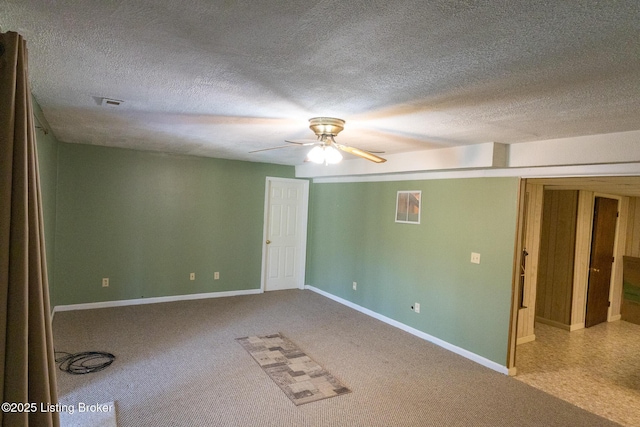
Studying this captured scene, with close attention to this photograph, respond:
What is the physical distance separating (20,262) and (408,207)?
4561 mm

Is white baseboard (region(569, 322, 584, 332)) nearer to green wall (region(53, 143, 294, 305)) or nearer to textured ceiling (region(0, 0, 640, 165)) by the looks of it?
textured ceiling (region(0, 0, 640, 165))

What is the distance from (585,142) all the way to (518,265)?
4.36 ft

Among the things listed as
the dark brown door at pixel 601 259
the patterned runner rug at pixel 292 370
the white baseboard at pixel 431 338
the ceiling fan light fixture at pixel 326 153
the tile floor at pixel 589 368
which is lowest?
the tile floor at pixel 589 368

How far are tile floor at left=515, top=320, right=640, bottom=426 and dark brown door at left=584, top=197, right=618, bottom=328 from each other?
13.0 inches

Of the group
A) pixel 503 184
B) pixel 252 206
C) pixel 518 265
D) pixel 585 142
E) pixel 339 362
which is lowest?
pixel 339 362

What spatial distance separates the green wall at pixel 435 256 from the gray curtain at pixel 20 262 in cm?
393

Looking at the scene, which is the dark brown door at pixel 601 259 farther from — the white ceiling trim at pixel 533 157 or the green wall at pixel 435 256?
the white ceiling trim at pixel 533 157

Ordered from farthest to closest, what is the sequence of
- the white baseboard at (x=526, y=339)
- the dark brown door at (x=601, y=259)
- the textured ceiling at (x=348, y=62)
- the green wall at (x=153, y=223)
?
the dark brown door at (x=601, y=259) → the green wall at (x=153, y=223) → the white baseboard at (x=526, y=339) → the textured ceiling at (x=348, y=62)

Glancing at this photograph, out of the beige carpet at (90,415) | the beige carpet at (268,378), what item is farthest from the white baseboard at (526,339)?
the beige carpet at (90,415)

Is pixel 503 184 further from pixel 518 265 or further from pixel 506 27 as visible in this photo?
pixel 506 27

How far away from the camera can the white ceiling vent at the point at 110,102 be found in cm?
279


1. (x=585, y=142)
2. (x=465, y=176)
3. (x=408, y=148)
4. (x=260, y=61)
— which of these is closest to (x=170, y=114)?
(x=260, y=61)

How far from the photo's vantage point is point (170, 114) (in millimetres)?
3158

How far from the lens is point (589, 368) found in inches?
164
